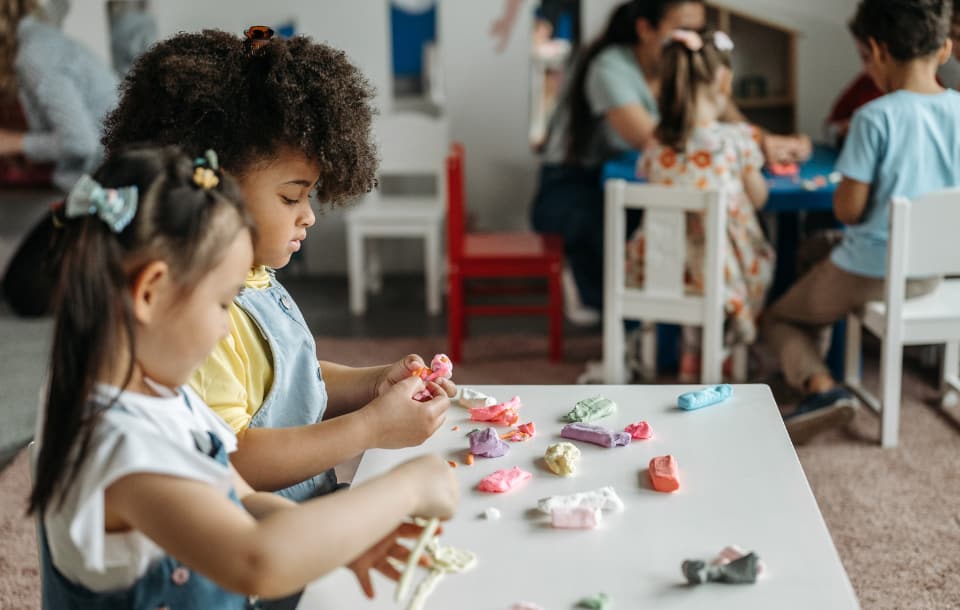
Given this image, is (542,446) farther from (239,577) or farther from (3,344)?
(3,344)

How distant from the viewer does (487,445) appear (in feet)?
4.27

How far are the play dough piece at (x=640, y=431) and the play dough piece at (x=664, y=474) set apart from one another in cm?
10

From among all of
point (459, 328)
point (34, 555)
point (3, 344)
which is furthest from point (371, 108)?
point (3, 344)

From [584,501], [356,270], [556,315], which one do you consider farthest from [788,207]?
[584,501]

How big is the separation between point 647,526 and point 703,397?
1.17ft

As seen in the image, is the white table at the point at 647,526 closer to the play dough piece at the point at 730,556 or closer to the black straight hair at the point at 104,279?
the play dough piece at the point at 730,556

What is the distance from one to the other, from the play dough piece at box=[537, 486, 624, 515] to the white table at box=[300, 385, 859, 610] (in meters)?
0.01

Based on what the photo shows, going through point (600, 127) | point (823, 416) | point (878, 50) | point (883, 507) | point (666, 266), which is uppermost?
point (878, 50)

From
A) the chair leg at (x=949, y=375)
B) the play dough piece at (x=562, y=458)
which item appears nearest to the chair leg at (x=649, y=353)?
the chair leg at (x=949, y=375)

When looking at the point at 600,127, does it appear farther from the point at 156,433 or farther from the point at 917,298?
the point at 156,433

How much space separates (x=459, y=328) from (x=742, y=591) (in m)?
2.57

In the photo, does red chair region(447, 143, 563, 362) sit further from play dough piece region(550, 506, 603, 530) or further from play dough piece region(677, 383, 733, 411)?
play dough piece region(550, 506, 603, 530)

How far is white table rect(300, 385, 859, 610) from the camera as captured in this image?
988 millimetres

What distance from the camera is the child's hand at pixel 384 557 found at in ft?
3.26
